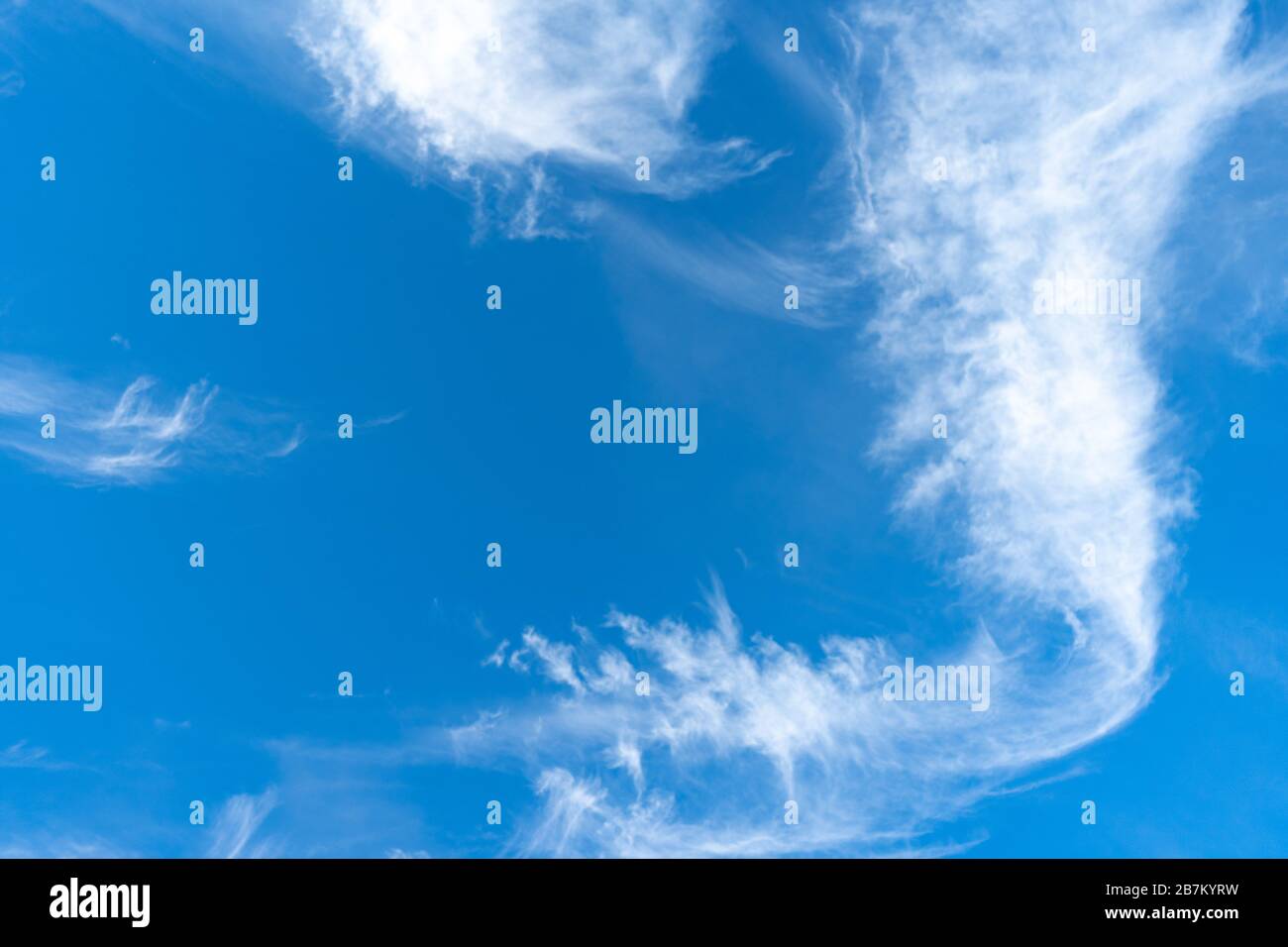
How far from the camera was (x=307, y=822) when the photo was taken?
2625 cm

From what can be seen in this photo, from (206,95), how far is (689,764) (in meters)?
29.2

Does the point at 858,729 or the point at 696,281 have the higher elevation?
the point at 696,281

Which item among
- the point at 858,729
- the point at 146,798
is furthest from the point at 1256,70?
the point at 146,798

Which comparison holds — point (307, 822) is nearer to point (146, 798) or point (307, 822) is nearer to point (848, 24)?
point (146, 798)

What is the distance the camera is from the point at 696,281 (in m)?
26.5

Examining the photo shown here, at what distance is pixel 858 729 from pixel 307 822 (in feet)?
64.1
